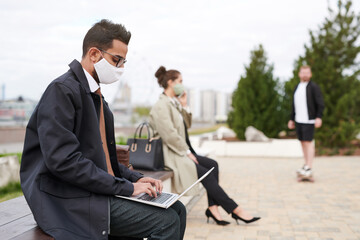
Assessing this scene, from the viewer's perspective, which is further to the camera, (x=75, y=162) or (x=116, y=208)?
(x=116, y=208)

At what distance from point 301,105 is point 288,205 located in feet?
8.23

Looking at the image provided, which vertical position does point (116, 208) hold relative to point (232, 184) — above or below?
above

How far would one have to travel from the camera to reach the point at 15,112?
21.4 meters

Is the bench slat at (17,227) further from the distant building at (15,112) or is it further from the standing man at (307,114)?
the distant building at (15,112)

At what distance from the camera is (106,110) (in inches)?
87.8

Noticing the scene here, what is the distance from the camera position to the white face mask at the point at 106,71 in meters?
2.08

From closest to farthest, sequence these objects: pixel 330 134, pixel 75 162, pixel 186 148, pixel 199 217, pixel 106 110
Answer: pixel 75 162
pixel 106 110
pixel 186 148
pixel 199 217
pixel 330 134

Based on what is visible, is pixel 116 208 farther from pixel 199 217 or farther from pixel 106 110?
pixel 199 217

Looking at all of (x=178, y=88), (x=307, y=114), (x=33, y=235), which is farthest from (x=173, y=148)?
(x=307, y=114)

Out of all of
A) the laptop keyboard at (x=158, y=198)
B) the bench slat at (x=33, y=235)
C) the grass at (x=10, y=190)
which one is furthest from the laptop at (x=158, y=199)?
the grass at (x=10, y=190)

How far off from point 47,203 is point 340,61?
12.8 meters

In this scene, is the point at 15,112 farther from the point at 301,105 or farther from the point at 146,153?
the point at 146,153

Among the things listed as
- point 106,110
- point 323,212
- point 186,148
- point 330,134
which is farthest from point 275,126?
point 106,110

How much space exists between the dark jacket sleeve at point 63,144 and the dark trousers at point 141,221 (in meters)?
0.15
